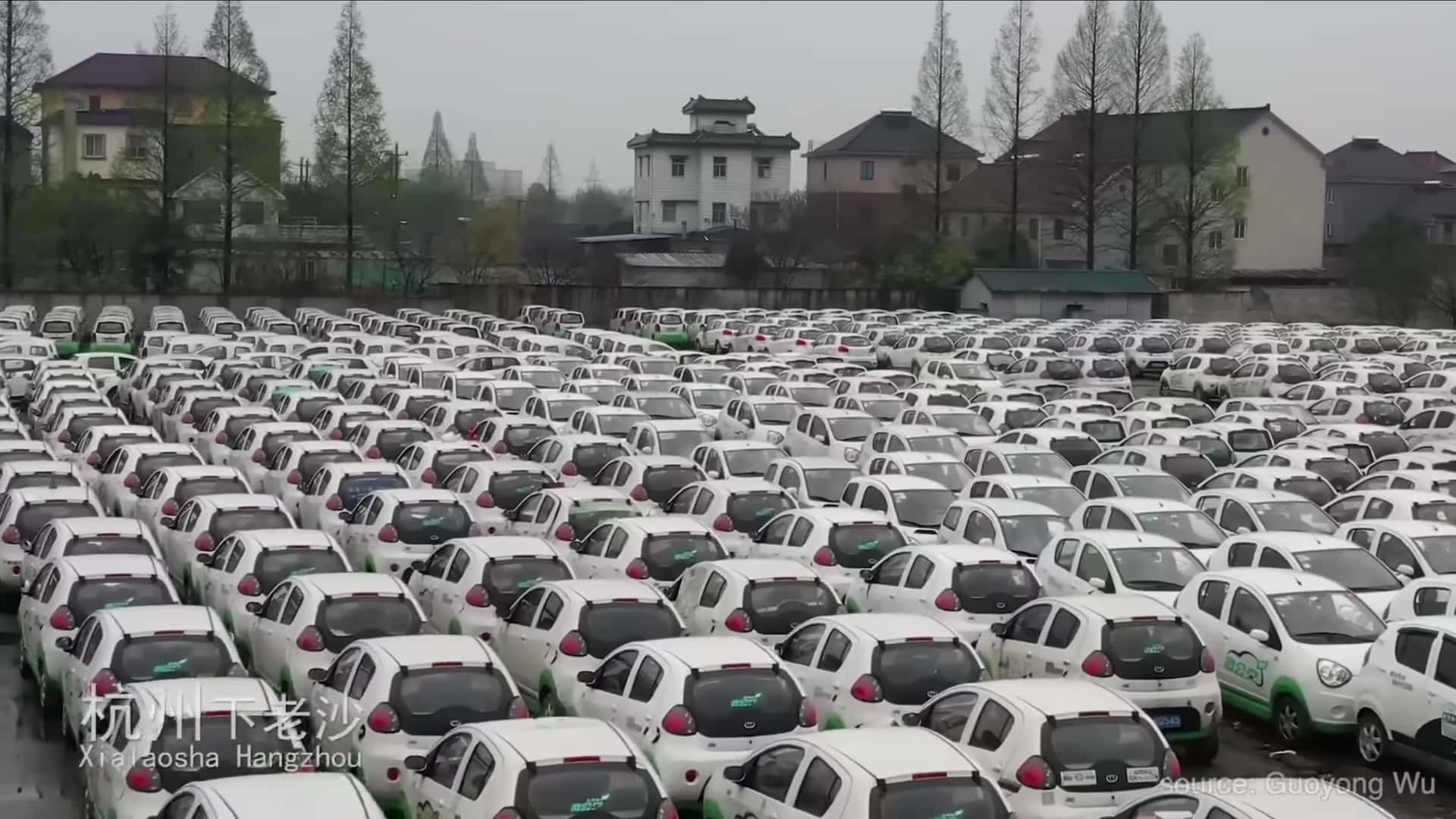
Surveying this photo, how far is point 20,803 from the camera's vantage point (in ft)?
41.2

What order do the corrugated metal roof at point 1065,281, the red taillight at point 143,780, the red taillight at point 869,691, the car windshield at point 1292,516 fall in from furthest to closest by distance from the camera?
the corrugated metal roof at point 1065,281 → the car windshield at point 1292,516 → the red taillight at point 869,691 → the red taillight at point 143,780

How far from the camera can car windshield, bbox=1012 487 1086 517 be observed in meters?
20.7

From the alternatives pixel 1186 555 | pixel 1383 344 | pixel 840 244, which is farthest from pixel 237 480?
pixel 840 244

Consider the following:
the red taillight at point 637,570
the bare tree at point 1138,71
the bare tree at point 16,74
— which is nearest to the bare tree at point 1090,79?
the bare tree at point 1138,71

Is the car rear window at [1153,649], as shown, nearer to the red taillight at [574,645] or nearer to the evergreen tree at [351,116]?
the red taillight at [574,645]

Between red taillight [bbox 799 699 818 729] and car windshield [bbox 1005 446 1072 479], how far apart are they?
12579 mm

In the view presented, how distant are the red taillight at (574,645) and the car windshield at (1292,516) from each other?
9298 millimetres

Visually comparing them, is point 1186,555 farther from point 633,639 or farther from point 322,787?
point 322,787

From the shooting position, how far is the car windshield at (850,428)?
27.5m

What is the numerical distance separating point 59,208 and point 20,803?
2902 inches

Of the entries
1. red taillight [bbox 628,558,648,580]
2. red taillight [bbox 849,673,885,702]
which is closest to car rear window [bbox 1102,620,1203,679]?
red taillight [bbox 849,673,885,702]

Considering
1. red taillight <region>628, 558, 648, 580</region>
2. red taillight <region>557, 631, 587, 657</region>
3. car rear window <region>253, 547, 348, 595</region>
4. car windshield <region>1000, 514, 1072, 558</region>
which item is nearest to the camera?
red taillight <region>557, 631, 587, 657</region>

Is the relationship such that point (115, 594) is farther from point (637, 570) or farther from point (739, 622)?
point (739, 622)

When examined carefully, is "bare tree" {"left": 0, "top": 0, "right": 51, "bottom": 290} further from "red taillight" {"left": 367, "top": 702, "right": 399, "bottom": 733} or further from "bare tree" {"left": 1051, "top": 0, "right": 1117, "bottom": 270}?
"red taillight" {"left": 367, "top": 702, "right": 399, "bottom": 733}
